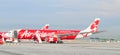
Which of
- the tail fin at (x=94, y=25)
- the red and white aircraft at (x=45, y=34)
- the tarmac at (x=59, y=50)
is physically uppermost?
the tail fin at (x=94, y=25)

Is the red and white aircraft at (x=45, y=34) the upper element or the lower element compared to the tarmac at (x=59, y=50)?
upper

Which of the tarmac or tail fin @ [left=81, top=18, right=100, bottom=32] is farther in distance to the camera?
tail fin @ [left=81, top=18, right=100, bottom=32]

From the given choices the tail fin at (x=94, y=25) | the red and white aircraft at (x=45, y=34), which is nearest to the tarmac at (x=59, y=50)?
the red and white aircraft at (x=45, y=34)

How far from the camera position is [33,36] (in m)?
114

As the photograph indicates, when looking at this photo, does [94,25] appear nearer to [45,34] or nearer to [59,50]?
[45,34]

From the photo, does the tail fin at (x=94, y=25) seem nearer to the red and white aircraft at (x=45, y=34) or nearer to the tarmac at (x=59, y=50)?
the red and white aircraft at (x=45, y=34)

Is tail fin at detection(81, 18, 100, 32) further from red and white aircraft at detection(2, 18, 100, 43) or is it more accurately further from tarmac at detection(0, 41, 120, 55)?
tarmac at detection(0, 41, 120, 55)

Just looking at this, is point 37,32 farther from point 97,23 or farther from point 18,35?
point 97,23

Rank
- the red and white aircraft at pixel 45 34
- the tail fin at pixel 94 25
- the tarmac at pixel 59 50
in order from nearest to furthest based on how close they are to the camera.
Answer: the tarmac at pixel 59 50 → the red and white aircraft at pixel 45 34 → the tail fin at pixel 94 25

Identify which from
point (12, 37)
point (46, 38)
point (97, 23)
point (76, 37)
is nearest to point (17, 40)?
point (12, 37)

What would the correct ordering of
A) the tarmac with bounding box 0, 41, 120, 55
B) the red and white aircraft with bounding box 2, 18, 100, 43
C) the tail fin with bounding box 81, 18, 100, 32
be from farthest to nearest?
the tail fin with bounding box 81, 18, 100, 32, the red and white aircraft with bounding box 2, 18, 100, 43, the tarmac with bounding box 0, 41, 120, 55

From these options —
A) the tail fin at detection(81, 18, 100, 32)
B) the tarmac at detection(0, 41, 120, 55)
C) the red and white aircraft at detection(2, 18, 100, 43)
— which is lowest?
the tarmac at detection(0, 41, 120, 55)

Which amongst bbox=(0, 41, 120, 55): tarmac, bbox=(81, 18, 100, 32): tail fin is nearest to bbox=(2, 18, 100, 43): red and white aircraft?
bbox=(81, 18, 100, 32): tail fin

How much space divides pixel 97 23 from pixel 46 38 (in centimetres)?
2013
